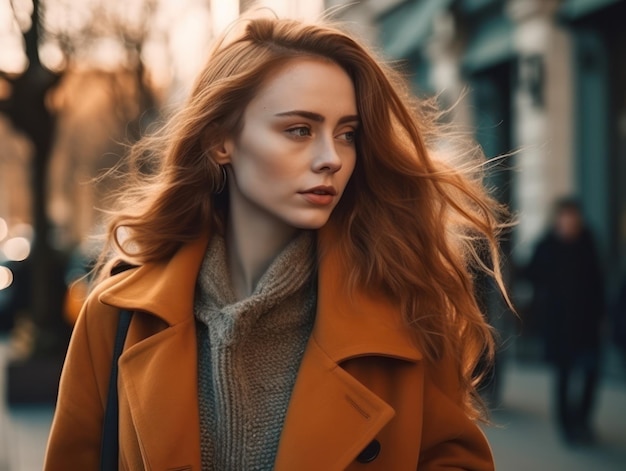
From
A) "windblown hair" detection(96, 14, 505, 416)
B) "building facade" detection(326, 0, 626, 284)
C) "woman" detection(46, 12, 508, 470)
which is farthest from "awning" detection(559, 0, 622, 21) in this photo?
"woman" detection(46, 12, 508, 470)

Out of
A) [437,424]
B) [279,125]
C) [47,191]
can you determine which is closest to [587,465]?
[437,424]

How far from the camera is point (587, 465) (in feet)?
23.1

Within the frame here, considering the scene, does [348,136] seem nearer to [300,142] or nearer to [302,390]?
[300,142]

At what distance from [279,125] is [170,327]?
1.99ft

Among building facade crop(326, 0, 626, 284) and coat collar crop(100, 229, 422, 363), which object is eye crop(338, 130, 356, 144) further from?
building facade crop(326, 0, 626, 284)

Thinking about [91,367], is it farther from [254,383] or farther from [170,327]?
[254,383]

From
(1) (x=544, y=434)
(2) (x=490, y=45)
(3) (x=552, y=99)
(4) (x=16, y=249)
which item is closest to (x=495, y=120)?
(2) (x=490, y=45)

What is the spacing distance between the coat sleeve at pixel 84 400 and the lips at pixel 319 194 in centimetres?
66

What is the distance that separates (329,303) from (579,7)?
9.85 m

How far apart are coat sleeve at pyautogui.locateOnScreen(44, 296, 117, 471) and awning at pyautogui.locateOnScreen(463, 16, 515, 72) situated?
12.0 meters

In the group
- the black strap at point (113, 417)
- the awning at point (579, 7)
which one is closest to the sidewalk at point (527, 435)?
the black strap at point (113, 417)

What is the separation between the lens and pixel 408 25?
17.5 meters

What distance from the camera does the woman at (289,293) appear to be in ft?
8.38

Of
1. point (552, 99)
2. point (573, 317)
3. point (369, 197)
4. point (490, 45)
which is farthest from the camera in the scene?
point (490, 45)
